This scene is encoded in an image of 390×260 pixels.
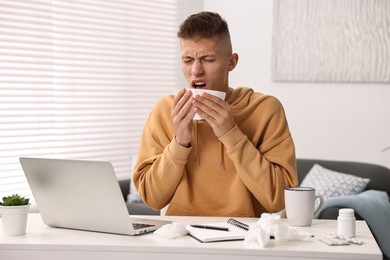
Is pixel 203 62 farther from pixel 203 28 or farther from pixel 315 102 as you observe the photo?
pixel 315 102

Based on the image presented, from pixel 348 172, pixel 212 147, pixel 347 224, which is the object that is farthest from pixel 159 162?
pixel 348 172

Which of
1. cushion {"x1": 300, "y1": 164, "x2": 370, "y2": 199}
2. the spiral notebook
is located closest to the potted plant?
the spiral notebook

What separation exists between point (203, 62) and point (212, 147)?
29 cm

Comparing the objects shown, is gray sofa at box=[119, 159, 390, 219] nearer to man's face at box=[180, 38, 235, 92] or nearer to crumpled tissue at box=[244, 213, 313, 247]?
man's face at box=[180, 38, 235, 92]

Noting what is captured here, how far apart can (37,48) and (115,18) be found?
0.76 metres

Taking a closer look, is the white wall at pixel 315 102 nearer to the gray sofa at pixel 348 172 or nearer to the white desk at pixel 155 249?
the gray sofa at pixel 348 172

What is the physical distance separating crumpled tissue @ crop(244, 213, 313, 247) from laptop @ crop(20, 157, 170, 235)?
30cm

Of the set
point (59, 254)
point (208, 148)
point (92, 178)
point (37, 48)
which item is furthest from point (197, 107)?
point (37, 48)

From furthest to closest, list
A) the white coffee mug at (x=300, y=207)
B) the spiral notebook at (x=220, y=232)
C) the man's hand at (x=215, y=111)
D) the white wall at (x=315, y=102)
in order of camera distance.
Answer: the white wall at (x=315, y=102) < the man's hand at (x=215, y=111) < the white coffee mug at (x=300, y=207) < the spiral notebook at (x=220, y=232)

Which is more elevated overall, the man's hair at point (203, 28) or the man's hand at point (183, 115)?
the man's hair at point (203, 28)

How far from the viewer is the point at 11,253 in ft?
5.43

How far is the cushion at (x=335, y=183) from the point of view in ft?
13.6

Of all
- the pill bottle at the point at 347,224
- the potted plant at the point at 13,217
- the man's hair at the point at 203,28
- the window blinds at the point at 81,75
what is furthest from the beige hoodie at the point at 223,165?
the window blinds at the point at 81,75

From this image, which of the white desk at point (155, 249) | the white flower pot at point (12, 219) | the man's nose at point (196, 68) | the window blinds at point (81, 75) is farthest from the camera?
the window blinds at point (81, 75)
